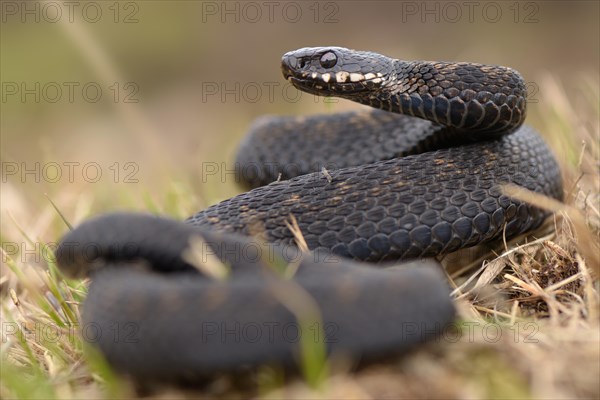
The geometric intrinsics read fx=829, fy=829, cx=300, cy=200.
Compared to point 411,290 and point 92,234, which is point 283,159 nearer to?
point 92,234

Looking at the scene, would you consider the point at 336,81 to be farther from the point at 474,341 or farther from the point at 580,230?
the point at 474,341

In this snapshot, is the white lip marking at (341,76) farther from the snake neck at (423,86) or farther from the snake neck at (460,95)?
the snake neck at (460,95)

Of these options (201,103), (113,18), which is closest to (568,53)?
(201,103)

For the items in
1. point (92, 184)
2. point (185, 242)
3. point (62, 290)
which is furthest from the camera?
point (92, 184)

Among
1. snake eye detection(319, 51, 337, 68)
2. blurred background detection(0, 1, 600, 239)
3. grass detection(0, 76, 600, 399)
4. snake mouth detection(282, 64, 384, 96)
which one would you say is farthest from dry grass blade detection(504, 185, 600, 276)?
blurred background detection(0, 1, 600, 239)

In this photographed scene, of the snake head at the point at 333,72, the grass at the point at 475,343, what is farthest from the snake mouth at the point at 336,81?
the grass at the point at 475,343

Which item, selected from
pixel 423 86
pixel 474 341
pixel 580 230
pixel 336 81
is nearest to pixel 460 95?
pixel 423 86

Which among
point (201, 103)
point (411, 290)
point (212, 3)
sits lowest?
point (201, 103)
